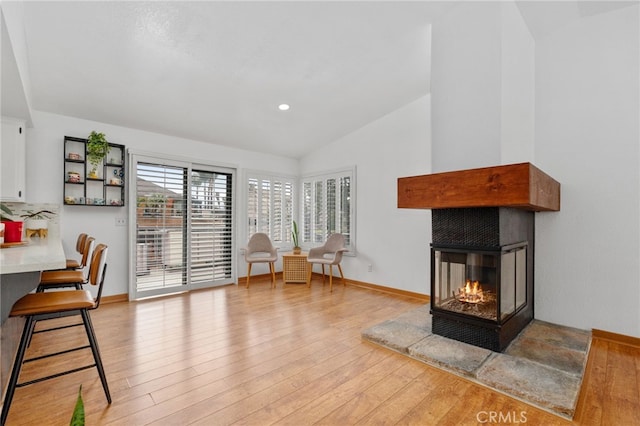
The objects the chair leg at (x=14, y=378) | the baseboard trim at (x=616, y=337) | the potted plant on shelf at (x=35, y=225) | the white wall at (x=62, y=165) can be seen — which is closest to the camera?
the chair leg at (x=14, y=378)

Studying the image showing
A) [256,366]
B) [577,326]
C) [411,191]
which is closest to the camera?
[256,366]

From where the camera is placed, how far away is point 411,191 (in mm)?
2539

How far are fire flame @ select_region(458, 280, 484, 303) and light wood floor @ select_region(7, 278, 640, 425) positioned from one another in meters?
0.68

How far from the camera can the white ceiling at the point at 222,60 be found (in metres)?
2.48

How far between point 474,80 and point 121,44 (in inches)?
118

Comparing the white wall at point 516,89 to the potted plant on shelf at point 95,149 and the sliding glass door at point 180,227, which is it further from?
the potted plant on shelf at point 95,149

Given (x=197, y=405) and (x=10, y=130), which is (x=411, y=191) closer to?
(x=197, y=405)

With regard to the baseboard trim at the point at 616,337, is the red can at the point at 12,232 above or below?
above

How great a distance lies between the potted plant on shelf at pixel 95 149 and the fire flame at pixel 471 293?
419 centimetres

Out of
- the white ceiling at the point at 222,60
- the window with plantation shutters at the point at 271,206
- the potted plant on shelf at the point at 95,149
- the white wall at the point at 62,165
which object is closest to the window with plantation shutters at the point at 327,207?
the window with plantation shutters at the point at 271,206

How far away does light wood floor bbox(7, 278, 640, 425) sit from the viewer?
1.74 metres

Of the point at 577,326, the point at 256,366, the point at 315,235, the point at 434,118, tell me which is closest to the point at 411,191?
the point at 434,118

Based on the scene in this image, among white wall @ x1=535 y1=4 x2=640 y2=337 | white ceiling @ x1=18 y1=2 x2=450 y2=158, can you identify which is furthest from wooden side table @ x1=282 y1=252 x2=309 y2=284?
white wall @ x1=535 y1=4 x2=640 y2=337

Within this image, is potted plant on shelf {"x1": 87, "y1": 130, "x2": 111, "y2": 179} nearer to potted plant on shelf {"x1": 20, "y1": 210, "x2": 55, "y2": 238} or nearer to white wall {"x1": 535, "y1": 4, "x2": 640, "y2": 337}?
potted plant on shelf {"x1": 20, "y1": 210, "x2": 55, "y2": 238}
